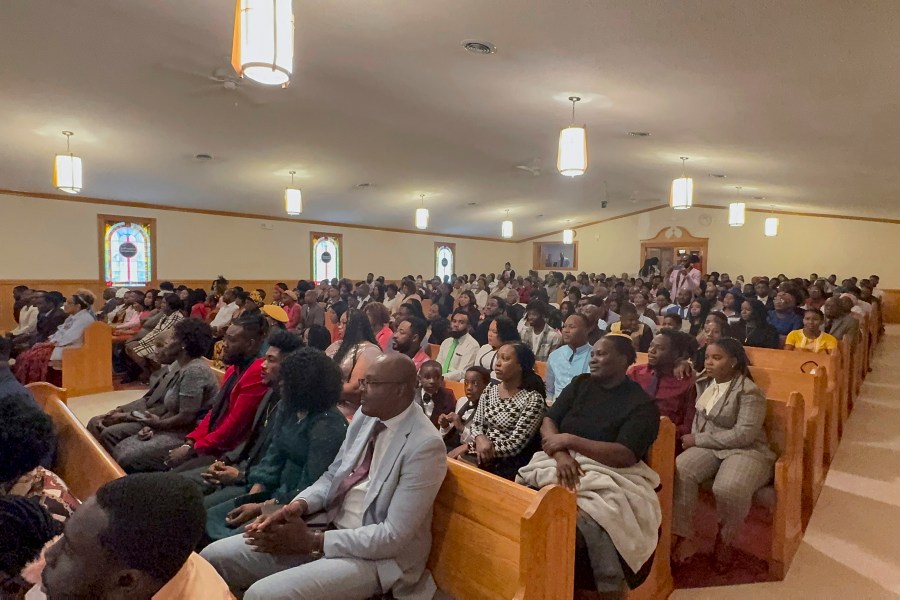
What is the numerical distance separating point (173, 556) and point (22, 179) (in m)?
9.50

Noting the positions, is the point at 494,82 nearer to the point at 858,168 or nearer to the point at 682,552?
the point at 682,552

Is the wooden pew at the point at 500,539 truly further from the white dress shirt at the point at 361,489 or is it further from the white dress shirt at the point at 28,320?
the white dress shirt at the point at 28,320

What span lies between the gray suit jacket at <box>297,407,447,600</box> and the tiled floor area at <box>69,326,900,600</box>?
1.35m

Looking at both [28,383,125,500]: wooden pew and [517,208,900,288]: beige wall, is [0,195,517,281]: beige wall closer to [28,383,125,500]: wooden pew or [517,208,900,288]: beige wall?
[517,208,900,288]: beige wall

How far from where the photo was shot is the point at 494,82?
4.61 metres

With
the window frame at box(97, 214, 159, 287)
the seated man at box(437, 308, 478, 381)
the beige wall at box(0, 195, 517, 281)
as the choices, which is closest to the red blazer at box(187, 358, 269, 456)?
the seated man at box(437, 308, 478, 381)

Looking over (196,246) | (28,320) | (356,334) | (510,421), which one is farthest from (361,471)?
(196,246)

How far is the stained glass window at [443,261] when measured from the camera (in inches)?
631

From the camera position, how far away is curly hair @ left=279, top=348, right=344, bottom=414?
228cm

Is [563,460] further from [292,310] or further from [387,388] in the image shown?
[292,310]

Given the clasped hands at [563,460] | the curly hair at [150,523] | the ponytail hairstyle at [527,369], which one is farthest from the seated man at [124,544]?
the ponytail hairstyle at [527,369]

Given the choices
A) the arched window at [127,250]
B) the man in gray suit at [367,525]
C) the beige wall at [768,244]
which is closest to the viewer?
the man in gray suit at [367,525]

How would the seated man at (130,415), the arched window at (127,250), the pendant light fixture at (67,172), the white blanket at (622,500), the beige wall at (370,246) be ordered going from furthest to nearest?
the arched window at (127,250) < the beige wall at (370,246) < the pendant light fixture at (67,172) < the seated man at (130,415) < the white blanket at (622,500)

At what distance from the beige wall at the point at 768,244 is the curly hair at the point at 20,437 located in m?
15.0
